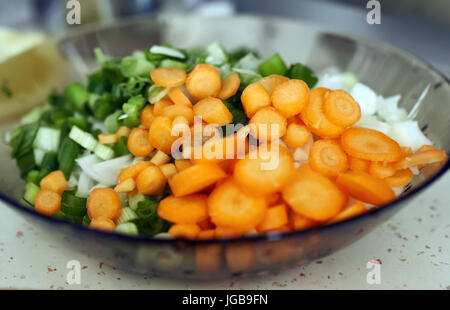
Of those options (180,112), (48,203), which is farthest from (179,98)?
(48,203)

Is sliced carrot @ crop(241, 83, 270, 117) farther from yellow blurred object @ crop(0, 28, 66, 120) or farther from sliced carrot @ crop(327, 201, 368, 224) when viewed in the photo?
yellow blurred object @ crop(0, 28, 66, 120)

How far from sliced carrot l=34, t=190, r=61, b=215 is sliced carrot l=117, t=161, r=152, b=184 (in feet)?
0.55

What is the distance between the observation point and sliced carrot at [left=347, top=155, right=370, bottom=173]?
892 millimetres

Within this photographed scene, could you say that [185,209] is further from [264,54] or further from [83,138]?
[264,54]

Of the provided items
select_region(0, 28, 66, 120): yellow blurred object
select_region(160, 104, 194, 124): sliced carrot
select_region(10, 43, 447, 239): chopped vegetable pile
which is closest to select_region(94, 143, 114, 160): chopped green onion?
select_region(10, 43, 447, 239): chopped vegetable pile

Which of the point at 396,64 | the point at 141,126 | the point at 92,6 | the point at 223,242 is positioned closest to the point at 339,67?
the point at 396,64

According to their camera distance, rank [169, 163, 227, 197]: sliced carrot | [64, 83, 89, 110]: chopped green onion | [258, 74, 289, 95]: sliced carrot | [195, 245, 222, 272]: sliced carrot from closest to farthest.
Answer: [195, 245, 222, 272]: sliced carrot → [169, 163, 227, 197]: sliced carrot → [258, 74, 289, 95]: sliced carrot → [64, 83, 89, 110]: chopped green onion

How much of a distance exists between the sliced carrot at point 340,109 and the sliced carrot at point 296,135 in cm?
6

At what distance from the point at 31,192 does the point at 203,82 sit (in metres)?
0.54

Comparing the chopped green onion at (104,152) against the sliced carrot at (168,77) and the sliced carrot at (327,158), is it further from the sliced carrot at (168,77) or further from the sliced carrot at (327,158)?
the sliced carrot at (327,158)

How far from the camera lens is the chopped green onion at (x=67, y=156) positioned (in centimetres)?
108

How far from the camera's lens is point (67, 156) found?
1.09 metres

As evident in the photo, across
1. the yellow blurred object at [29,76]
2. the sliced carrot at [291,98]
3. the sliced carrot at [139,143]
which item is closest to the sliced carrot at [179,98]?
the sliced carrot at [139,143]

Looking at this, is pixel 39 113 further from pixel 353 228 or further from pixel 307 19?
pixel 307 19
